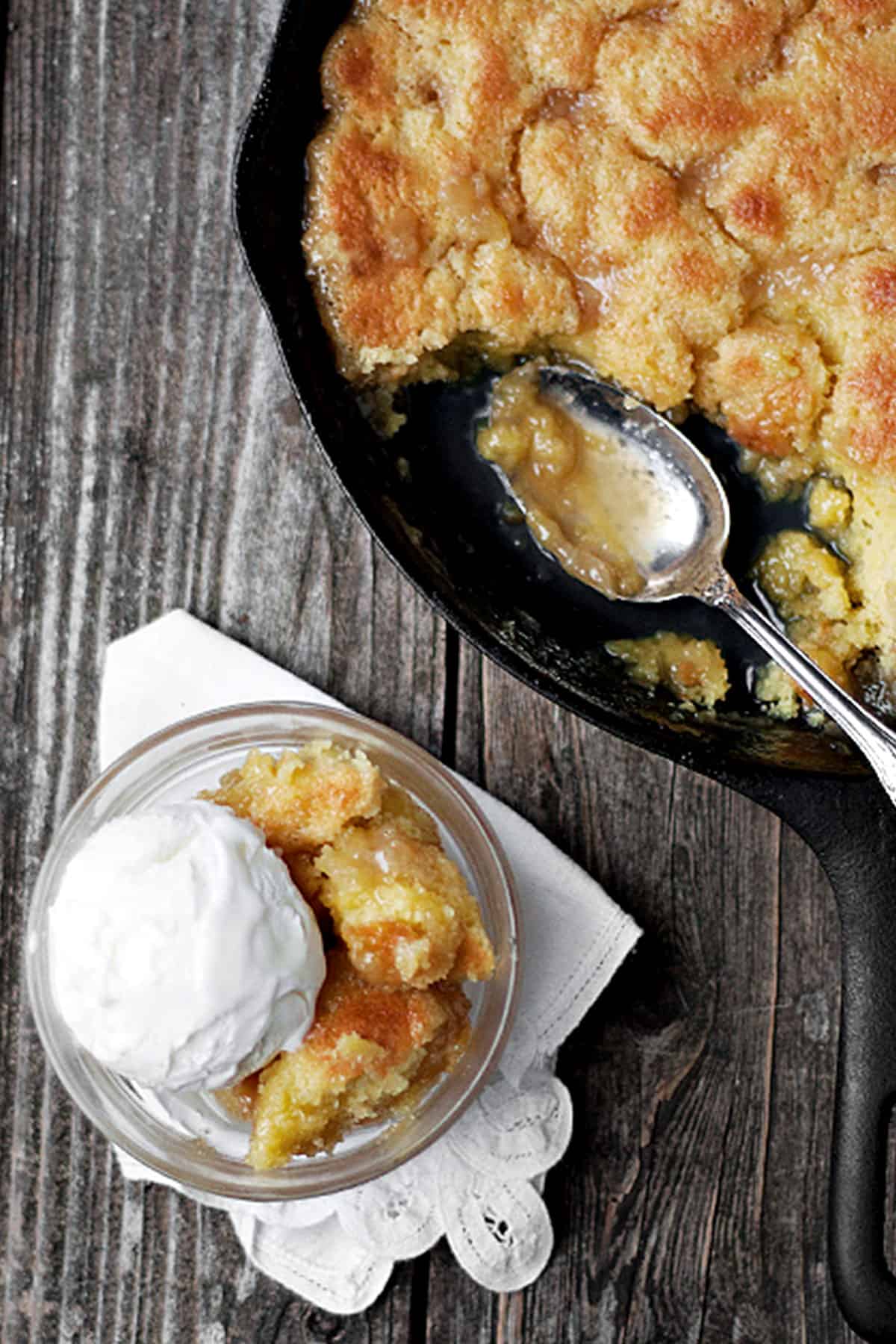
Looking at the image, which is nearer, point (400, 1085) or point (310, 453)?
point (400, 1085)

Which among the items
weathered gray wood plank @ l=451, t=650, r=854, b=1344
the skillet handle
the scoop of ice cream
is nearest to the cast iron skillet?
the skillet handle

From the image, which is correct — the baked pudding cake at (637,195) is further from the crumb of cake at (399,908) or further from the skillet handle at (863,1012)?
the crumb of cake at (399,908)

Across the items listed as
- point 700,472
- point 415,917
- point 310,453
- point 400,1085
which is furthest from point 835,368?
point 400,1085

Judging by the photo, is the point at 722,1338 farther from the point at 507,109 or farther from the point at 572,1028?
the point at 507,109

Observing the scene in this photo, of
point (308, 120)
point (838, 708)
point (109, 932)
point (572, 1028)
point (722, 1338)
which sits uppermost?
point (308, 120)

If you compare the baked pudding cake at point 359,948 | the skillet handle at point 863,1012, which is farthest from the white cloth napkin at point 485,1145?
the skillet handle at point 863,1012

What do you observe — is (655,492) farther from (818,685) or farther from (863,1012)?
(863,1012)

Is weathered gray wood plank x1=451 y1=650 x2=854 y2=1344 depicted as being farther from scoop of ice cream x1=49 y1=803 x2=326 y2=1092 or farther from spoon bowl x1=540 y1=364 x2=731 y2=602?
scoop of ice cream x1=49 y1=803 x2=326 y2=1092
